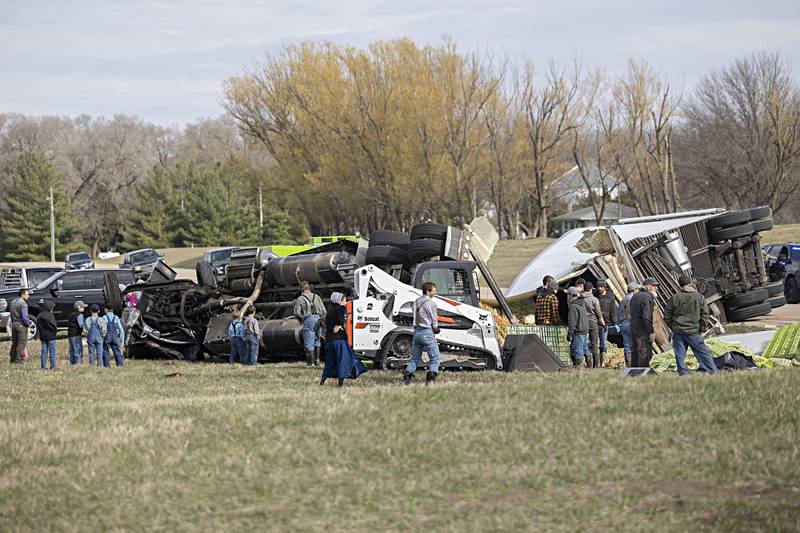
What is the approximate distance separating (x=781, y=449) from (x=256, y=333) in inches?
505

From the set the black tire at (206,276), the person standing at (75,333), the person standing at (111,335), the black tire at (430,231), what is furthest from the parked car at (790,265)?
the person standing at (75,333)

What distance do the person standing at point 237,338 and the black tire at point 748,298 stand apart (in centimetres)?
995

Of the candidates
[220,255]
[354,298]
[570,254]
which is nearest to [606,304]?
[570,254]

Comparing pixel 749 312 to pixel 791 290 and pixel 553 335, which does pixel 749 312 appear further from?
pixel 791 290

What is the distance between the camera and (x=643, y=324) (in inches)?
659

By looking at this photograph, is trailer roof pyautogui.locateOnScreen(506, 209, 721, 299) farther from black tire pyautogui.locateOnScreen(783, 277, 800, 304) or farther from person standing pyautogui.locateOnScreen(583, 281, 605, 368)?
black tire pyautogui.locateOnScreen(783, 277, 800, 304)

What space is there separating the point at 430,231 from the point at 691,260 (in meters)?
6.19

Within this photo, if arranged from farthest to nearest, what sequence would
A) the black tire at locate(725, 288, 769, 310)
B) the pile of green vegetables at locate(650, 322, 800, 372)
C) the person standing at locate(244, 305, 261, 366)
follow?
the black tire at locate(725, 288, 769, 310), the person standing at locate(244, 305, 261, 366), the pile of green vegetables at locate(650, 322, 800, 372)

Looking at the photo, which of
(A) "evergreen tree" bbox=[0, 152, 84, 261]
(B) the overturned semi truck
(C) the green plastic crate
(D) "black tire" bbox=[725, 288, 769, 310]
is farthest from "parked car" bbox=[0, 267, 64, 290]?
(A) "evergreen tree" bbox=[0, 152, 84, 261]

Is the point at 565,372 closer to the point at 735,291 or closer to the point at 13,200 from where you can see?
the point at 735,291

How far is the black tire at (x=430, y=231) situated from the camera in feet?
63.8

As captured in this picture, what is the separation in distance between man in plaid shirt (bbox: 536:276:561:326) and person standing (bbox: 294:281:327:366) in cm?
399

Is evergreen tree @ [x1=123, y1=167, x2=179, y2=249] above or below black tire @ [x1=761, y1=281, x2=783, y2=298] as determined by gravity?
above

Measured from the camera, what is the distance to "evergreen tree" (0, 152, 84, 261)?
80.8 metres
